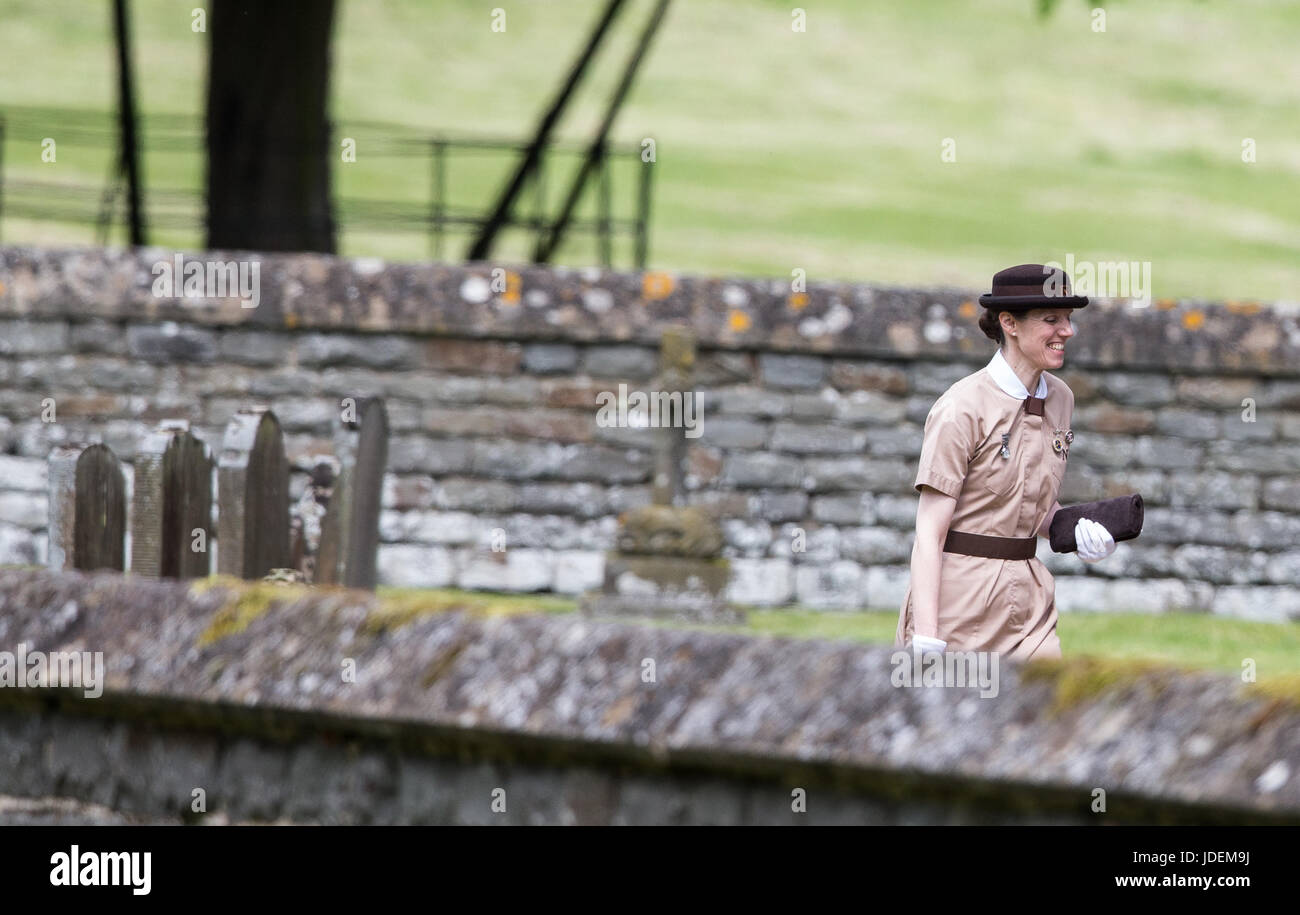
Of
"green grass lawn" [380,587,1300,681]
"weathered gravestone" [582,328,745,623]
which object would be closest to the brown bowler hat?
"green grass lawn" [380,587,1300,681]

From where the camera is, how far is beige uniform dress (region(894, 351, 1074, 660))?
419cm

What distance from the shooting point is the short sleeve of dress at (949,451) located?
13.6 ft

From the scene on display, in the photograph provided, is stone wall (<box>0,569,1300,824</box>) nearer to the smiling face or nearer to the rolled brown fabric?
the smiling face

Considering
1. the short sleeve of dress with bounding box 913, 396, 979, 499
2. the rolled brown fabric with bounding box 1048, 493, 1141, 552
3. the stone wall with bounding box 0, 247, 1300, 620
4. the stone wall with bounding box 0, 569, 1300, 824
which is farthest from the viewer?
the stone wall with bounding box 0, 247, 1300, 620

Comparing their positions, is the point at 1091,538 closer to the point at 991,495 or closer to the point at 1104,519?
the point at 1104,519

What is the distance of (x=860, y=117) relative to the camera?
117 ft

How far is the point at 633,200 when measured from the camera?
27891mm

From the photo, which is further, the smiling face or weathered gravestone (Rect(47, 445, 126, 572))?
weathered gravestone (Rect(47, 445, 126, 572))

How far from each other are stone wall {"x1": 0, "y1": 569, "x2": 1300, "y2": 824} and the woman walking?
1.44m

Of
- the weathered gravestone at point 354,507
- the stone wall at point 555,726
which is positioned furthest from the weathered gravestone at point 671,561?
the stone wall at point 555,726

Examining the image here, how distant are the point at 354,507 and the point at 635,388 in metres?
3.26

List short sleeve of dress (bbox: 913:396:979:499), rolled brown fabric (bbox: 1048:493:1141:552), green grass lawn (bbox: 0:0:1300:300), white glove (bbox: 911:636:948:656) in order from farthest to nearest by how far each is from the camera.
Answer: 1. green grass lawn (bbox: 0:0:1300:300)
2. rolled brown fabric (bbox: 1048:493:1141:552)
3. short sleeve of dress (bbox: 913:396:979:499)
4. white glove (bbox: 911:636:948:656)
